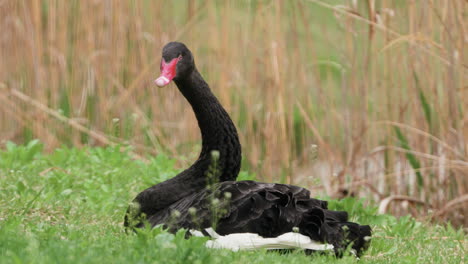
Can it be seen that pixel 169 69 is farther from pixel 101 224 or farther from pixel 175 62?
pixel 101 224

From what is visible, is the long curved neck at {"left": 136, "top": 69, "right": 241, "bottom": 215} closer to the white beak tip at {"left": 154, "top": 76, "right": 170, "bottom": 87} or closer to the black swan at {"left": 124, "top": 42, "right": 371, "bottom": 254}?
the black swan at {"left": 124, "top": 42, "right": 371, "bottom": 254}

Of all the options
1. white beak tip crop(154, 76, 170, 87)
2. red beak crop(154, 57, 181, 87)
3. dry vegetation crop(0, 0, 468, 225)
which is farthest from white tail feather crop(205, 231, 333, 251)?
dry vegetation crop(0, 0, 468, 225)

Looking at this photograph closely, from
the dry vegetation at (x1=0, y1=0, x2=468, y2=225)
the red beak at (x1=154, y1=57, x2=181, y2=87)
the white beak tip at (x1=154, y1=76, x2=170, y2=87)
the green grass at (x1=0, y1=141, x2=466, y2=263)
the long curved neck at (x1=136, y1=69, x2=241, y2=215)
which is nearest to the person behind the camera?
the green grass at (x1=0, y1=141, x2=466, y2=263)

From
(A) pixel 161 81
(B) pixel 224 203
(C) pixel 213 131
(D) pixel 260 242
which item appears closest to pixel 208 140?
(C) pixel 213 131

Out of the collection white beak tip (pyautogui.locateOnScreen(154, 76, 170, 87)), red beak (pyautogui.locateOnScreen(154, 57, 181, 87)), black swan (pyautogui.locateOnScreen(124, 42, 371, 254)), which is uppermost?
red beak (pyautogui.locateOnScreen(154, 57, 181, 87))

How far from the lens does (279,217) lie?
3.82m

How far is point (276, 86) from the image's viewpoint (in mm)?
6133

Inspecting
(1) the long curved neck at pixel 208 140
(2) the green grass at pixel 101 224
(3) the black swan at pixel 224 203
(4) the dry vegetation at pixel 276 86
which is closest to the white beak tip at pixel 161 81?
(3) the black swan at pixel 224 203

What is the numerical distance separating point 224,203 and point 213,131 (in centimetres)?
90

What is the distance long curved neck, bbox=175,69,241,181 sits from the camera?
4707mm

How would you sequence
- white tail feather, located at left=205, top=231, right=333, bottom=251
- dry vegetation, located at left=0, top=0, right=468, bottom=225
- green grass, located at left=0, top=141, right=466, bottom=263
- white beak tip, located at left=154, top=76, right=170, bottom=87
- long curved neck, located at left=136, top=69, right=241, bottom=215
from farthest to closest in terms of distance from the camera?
dry vegetation, located at left=0, top=0, right=468, bottom=225 < long curved neck, located at left=136, top=69, right=241, bottom=215 < white beak tip, located at left=154, top=76, right=170, bottom=87 < white tail feather, located at left=205, top=231, right=333, bottom=251 < green grass, located at left=0, top=141, right=466, bottom=263

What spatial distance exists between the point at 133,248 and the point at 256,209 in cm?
72

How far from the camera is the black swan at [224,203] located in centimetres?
384

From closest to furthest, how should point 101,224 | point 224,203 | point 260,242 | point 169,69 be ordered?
point 260,242 < point 224,203 < point 169,69 < point 101,224
